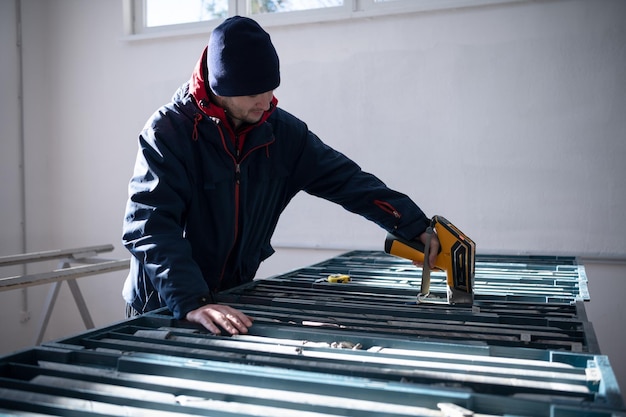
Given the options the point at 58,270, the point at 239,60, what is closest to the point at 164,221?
the point at 239,60

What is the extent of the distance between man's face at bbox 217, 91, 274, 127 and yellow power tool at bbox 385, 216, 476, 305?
67 cm

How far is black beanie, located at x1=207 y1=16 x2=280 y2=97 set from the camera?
5.95 ft

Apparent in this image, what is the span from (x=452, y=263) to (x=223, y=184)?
78 centimetres

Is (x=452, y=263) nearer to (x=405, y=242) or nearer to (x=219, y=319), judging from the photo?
(x=405, y=242)

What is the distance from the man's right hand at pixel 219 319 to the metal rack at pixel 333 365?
1.1 inches

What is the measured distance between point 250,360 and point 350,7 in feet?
11.4

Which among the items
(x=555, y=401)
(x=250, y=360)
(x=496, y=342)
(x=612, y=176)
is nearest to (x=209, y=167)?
(x=250, y=360)

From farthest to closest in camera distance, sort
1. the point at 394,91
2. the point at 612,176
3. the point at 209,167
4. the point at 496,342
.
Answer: the point at 394,91
the point at 612,176
the point at 209,167
the point at 496,342

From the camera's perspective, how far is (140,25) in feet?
16.4

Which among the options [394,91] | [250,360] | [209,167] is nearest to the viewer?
[250,360]

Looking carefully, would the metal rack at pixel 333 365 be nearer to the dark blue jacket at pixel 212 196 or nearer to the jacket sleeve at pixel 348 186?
the dark blue jacket at pixel 212 196

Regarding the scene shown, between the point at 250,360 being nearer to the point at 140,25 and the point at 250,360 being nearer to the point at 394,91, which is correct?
the point at 394,91

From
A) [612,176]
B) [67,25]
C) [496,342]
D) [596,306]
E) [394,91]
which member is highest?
[67,25]

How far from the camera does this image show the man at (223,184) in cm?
172
